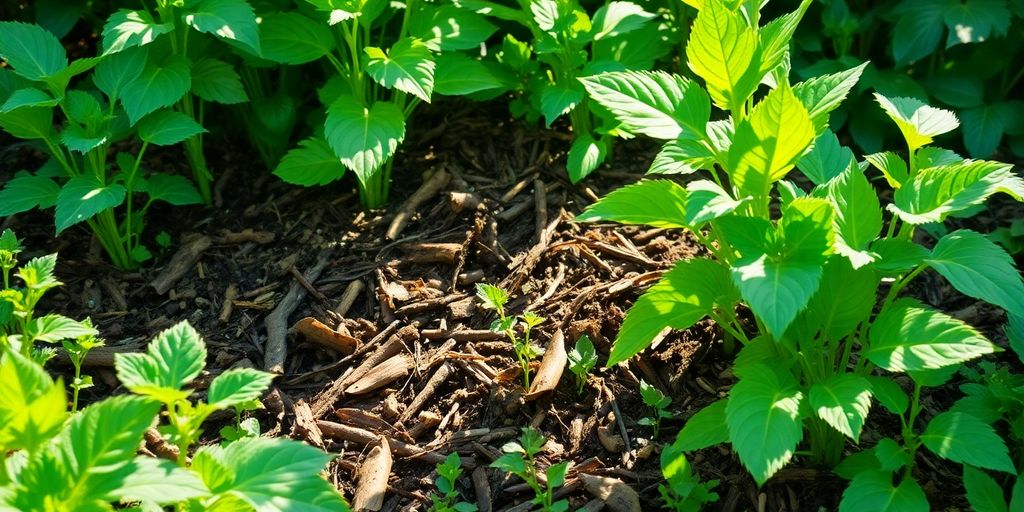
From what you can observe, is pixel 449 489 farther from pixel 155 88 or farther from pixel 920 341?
pixel 155 88

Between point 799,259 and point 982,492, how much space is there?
794mm

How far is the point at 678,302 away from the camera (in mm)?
2672

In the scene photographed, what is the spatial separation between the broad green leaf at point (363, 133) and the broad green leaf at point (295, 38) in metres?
0.21

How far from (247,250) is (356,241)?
414 mm

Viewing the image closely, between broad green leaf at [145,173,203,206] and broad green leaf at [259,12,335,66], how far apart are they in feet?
1.96

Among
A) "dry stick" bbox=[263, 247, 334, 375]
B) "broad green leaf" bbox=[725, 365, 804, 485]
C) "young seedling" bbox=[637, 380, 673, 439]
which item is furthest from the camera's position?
"dry stick" bbox=[263, 247, 334, 375]

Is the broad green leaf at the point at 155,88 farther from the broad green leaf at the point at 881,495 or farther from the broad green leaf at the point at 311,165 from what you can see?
the broad green leaf at the point at 881,495

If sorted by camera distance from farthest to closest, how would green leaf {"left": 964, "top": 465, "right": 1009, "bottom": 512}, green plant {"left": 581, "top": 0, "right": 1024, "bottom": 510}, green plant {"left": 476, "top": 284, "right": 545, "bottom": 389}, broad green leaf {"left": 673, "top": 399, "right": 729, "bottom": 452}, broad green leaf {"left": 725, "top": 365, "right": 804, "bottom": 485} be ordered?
green plant {"left": 476, "top": 284, "right": 545, "bottom": 389}, broad green leaf {"left": 673, "top": 399, "right": 729, "bottom": 452}, green leaf {"left": 964, "top": 465, "right": 1009, "bottom": 512}, green plant {"left": 581, "top": 0, "right": 1024, "bottom": 510}, broad green leaf {"left": 725, "top": 365, "right": 804, "bottom": 485}

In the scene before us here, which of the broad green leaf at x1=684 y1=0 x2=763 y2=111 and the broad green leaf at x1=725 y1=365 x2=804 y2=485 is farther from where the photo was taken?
the broad green leaf at x1=684 y1=0 x2=763 y2=111

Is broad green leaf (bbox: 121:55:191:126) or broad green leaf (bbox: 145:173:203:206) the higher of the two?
broad green leaf (bbox: 121:55:191:126)

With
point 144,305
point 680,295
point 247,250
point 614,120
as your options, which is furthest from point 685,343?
point 144,305

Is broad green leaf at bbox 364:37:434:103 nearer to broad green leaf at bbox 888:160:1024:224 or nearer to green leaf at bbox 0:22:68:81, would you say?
green leaf at bbox 0:22:68:81

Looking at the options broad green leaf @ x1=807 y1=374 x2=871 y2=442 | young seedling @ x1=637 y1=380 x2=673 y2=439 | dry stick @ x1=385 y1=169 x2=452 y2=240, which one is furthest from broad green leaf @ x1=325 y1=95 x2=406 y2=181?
broad green leaf @ x1=807 y1=374 x2=871 y2=442

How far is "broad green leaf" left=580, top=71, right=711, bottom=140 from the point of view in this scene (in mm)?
2592
